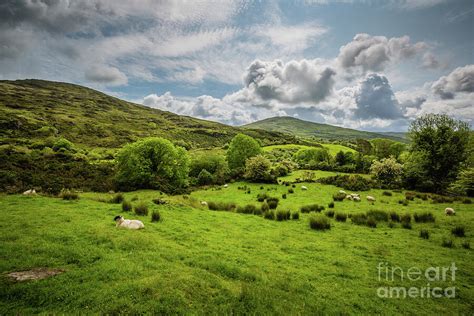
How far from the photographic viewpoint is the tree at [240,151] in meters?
53.5

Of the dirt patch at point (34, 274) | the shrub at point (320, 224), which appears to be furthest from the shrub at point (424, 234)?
the dirt patch at point (34, 274)

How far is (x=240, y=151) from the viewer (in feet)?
178

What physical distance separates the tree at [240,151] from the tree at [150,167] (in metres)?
17.1

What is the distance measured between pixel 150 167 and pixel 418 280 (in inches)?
1370

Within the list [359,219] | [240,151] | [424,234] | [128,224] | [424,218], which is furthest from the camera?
[240,151]

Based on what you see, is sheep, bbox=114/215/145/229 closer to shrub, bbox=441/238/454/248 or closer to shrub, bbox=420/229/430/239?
shrub, bbox=441/238/454/248

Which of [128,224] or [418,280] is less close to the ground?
[128,224]

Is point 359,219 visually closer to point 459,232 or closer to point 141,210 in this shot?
point 459,232

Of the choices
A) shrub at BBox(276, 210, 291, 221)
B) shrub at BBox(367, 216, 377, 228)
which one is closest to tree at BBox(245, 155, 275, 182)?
shrub at BBox(276, 210, 291, 221)

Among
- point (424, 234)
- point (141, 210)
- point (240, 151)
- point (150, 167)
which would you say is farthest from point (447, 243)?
point (240, 151)

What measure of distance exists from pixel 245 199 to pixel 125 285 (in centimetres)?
2426

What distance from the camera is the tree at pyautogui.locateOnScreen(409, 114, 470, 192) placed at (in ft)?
106

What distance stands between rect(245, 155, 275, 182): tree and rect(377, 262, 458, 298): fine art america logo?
3363 cm

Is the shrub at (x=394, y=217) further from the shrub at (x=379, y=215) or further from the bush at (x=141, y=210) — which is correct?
the bush at (x=141, y=210)
